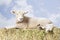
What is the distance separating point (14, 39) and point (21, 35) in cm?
10

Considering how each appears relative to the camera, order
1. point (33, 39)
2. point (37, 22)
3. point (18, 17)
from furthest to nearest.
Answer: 1. point (37, 22)
2. point (18, 17)
3. point (33, 39)

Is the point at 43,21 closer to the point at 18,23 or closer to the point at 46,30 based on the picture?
the point at 18,23

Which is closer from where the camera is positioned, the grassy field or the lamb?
the grassy field

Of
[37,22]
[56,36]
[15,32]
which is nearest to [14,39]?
[15,32]

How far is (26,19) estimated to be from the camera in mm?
4383

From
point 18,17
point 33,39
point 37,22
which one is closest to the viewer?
point 33,39

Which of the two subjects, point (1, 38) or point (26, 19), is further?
point (26, 19)

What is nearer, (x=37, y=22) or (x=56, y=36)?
(x=56, y=36)

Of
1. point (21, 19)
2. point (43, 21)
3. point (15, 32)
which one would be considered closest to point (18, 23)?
point (21, 19)

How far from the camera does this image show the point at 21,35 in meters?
3.40

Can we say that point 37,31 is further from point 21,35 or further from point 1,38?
point 1,38

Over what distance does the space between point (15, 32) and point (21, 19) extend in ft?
2.58

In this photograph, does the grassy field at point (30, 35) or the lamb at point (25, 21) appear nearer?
the grassy field at point (30, 35)

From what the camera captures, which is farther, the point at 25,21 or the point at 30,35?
the point at 25,21
